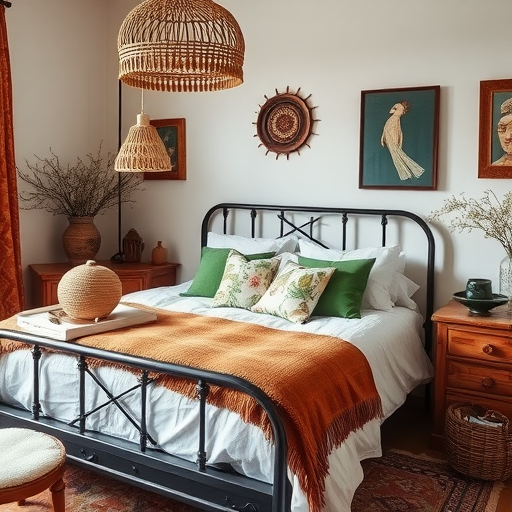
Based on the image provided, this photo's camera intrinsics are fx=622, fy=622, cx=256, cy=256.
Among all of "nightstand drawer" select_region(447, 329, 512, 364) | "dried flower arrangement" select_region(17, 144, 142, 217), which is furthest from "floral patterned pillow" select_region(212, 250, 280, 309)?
"dried flower arrangement" select_region(17, 144, 142, 217)

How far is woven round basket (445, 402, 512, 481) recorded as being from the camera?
109 inches

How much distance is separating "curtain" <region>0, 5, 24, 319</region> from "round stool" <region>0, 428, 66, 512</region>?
1.71 m

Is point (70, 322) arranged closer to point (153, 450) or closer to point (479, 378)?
point (153, 450)

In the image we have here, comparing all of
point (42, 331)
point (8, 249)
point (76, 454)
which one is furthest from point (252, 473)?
point (8, 249)

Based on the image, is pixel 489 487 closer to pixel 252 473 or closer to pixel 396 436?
pixel 396 436

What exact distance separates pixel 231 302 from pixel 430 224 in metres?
A: 1.26

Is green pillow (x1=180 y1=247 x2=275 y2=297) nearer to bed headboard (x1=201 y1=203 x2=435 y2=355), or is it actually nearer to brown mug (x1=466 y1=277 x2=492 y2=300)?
bed headboard (x1=201 y1=203 x2=435 y2=355)

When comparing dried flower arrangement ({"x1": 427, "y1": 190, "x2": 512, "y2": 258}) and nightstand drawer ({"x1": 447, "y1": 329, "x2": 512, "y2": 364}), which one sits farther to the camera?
dried flower arrangement ({"x1": 427, "y1": 190, "x2": 512, "y2": 258})

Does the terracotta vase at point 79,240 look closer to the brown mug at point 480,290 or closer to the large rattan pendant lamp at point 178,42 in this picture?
the large rattan pendant lamp at point 178,42

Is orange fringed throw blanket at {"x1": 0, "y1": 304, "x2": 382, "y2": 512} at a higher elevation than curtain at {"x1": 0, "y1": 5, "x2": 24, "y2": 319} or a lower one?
lower

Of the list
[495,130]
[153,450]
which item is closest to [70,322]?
[153,450]

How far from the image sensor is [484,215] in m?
3.40

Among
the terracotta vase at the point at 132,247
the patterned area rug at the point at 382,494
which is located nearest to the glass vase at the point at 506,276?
the patterned area rug at the point at 382,494

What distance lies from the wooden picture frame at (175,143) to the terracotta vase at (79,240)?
2.28 ft
